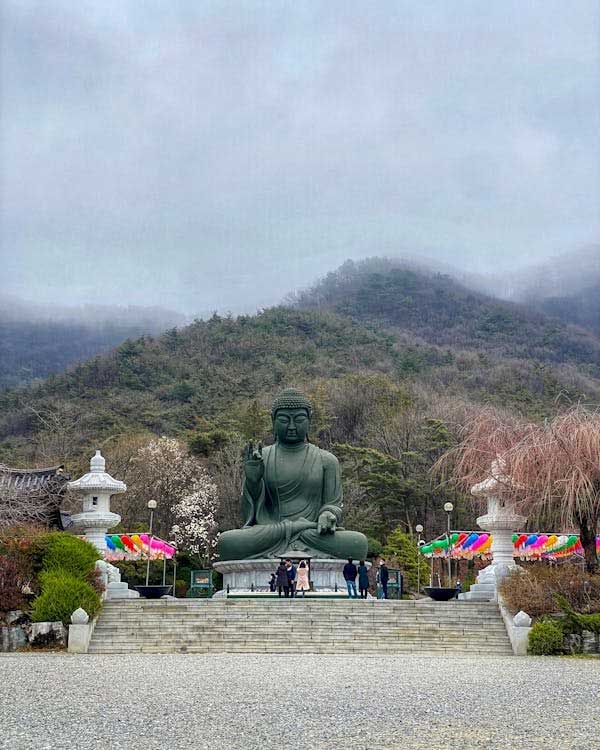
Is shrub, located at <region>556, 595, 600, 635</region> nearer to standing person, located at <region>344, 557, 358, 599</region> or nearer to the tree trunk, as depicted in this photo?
the tree trunk

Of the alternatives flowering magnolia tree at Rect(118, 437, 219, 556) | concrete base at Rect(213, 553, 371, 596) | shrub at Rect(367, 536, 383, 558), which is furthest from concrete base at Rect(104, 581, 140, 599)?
flowering magnolia tree at Rect(118, 437, 219, 556)

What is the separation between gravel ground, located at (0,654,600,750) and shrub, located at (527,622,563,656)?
3.17 m

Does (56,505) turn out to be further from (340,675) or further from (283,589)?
(340,675)

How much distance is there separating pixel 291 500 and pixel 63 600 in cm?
919

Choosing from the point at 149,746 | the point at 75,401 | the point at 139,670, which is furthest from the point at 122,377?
the point at 149,746

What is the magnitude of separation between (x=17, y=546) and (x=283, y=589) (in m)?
6.45

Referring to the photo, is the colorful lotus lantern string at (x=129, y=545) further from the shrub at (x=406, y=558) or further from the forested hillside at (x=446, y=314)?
the forested hillside at (x=446, y=314)

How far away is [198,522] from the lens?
40.9 meters

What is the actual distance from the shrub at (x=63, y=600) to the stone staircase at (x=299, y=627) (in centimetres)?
58

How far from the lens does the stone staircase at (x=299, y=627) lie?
1881cm

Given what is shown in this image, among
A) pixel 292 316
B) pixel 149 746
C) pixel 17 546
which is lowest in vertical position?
pixel 149 746

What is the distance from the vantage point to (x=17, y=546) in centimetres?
2053

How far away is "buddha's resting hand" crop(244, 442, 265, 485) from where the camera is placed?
26.3 meters

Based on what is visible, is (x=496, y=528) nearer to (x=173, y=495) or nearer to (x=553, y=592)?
(x=553, y=592)
